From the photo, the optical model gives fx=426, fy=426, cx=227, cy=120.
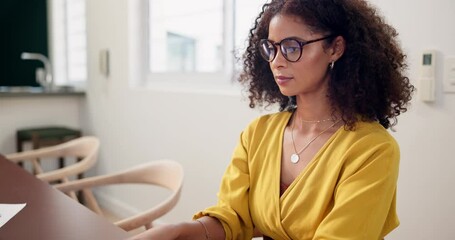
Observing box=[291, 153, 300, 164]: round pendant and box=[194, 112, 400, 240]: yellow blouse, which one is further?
box=[291, 153, 300, 164]: round pendant

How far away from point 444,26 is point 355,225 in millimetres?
805

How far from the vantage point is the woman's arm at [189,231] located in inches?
38.7

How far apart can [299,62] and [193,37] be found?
1789mm

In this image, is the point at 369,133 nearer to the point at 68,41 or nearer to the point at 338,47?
the point at 338,47

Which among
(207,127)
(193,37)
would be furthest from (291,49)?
(193,37)

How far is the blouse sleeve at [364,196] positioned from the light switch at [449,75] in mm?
538

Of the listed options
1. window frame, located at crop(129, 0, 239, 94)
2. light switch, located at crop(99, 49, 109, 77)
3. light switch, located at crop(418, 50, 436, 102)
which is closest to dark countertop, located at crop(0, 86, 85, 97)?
light switch, located at crop(99, 49, 109, 77)

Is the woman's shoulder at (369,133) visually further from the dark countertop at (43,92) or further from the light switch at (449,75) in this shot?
the dark countertop at (43,92)

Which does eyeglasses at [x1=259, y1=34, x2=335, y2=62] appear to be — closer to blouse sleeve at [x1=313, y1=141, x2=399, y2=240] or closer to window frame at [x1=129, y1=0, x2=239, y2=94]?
blouse sleeve at [x1=313, y1=141, x2=399, y2=240]

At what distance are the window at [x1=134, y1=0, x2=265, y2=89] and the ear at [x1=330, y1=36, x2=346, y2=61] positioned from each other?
3.77ft

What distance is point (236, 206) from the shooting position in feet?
3.85

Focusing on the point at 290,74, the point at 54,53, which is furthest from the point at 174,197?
the point at 54,53

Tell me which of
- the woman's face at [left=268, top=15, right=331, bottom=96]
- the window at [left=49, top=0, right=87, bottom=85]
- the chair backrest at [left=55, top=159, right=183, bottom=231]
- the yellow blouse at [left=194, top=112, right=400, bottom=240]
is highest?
the window at [left=49, top=0, right=87, bottom=85]

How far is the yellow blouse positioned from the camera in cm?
94
